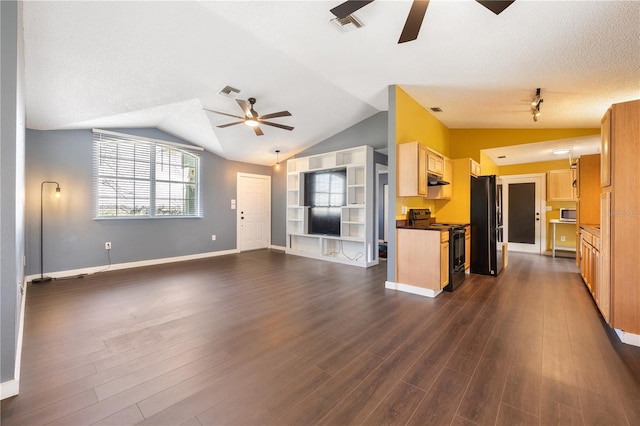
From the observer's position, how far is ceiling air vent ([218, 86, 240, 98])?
4008 millimetres

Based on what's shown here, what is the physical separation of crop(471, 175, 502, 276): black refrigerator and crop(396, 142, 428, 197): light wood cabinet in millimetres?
1455

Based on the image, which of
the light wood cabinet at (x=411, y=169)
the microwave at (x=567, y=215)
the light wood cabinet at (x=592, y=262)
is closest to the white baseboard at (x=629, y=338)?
the light wood cabinet at (x=592, y=262)

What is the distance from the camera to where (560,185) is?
6.42 meters

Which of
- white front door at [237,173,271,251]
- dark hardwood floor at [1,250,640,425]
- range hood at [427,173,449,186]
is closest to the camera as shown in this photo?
dark hardwood floor at [1,250,640,425]

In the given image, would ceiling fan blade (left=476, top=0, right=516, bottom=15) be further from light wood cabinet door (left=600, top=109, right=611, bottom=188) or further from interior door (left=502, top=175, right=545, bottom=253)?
interior door (left=502, top=175, right=545, bottom=253)

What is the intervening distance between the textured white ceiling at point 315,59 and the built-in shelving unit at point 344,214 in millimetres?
1426

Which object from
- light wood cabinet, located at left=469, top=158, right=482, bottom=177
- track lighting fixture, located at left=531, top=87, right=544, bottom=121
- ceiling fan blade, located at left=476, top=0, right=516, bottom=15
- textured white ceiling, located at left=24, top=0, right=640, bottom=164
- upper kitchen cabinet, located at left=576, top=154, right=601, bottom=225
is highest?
textured white ceiling, located at left=24, top=0, right=640, bottom=164

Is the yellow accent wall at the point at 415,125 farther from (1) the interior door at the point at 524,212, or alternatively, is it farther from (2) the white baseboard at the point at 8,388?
(2) the white baseboard at the point at 8,388

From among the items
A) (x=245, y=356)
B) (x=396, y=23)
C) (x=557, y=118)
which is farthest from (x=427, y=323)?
(x=557, y=118)

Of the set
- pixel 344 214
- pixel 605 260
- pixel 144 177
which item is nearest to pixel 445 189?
pixel 344 214

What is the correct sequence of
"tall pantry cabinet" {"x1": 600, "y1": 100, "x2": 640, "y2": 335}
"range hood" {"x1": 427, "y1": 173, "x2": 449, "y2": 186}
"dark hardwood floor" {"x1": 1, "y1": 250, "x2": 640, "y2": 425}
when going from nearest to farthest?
"dark hardwood floor" {"x1": 1, "y1": 250, "x2": 640, "y2": 425} → "tall pantry cabinet" {"x1": 600, "y1": 100, "x2": 640, "y2": 335} → "range hood" {"x1": 427, "y1": 173, "x2": 449, "y2": 186}

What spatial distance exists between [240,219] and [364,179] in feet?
11.9

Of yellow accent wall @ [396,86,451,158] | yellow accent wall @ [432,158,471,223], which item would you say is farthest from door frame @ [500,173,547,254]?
yellow accent wall @ [432,158,471,223]

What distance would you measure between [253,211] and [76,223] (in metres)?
3.75
